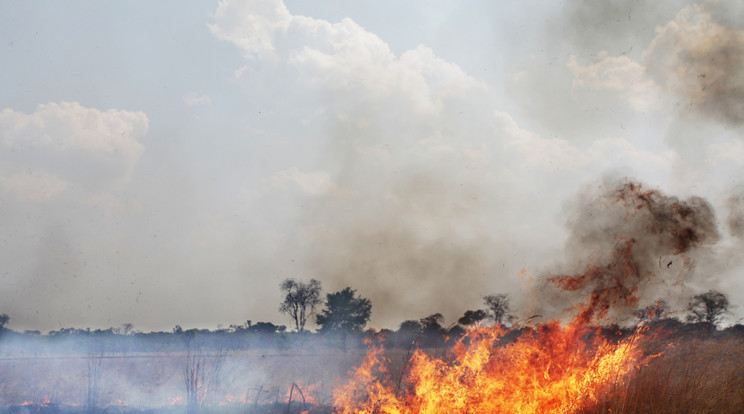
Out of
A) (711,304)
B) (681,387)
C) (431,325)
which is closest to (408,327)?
(431,325)

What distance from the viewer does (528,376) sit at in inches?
473

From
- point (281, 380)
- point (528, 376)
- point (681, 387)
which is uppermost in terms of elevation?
point (528, 376)

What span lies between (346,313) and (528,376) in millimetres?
23931

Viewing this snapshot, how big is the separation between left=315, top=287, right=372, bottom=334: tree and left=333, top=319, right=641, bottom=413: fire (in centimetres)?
2089

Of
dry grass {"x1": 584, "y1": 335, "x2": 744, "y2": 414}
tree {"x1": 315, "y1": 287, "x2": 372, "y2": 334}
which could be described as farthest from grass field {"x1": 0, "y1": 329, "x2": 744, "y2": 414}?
tree {"x1": 315, "y1": 287, "x2": 372, "y2": 334}

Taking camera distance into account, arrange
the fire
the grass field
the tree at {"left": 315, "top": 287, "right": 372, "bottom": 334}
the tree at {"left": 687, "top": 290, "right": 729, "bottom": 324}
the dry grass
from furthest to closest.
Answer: the tree at {"left": 315, "top": 287, "right": 372, "bottom": 334} → the tree at {"left": 687, "top": 290, "right": 729, "bottom": 324} → the fire → the grass field → the dry grass

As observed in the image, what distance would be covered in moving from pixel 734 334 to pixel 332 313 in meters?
25.0

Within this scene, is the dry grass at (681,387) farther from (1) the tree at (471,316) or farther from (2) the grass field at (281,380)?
(1) the tree at (471,316)

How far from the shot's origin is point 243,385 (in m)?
19.4

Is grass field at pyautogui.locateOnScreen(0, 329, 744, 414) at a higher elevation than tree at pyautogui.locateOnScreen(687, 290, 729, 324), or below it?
below

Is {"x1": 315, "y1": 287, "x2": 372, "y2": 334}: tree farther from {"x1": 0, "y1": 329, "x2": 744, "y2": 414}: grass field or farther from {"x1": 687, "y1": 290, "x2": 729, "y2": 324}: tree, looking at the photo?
{"x1": 687, "y1": 290, "x2": 729, "y2": 324}: tree

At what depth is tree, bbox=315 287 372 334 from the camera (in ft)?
113

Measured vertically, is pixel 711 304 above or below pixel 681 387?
above

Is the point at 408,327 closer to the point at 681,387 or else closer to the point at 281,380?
the point at 281,380
